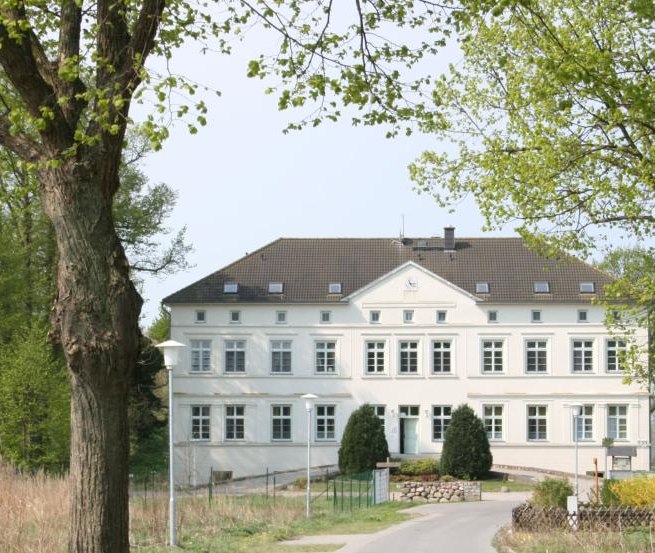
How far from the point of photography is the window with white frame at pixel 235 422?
149 ft

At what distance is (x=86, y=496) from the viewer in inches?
315

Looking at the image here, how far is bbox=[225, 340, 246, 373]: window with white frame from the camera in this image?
150 feet

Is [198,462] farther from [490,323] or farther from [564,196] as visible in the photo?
[564,196]

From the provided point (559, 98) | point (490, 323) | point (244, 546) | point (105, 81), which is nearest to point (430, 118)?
point (105, 81)

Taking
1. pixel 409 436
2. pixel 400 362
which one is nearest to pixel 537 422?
pixel 409 436

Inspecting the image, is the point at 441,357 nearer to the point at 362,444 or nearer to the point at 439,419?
the point at 439,419

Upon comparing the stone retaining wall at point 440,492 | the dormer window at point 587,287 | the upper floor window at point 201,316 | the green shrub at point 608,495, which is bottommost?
the stone retaining wall at point 440,492

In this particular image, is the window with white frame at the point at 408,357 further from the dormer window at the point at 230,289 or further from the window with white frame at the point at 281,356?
the dormer window at the point at 230,289

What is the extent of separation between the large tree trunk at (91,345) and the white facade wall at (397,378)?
36713mm

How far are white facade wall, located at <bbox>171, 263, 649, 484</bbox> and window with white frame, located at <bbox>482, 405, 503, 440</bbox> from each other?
0.19 m

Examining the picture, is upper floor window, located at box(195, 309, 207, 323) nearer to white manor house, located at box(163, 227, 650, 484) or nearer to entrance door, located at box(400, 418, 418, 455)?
white manor house, located at box(163, 227, 650, 484)

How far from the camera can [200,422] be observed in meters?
45.8

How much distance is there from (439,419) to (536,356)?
4.33 metres

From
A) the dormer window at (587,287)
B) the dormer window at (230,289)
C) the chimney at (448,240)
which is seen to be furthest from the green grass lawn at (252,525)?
the chimney at (448,240)
